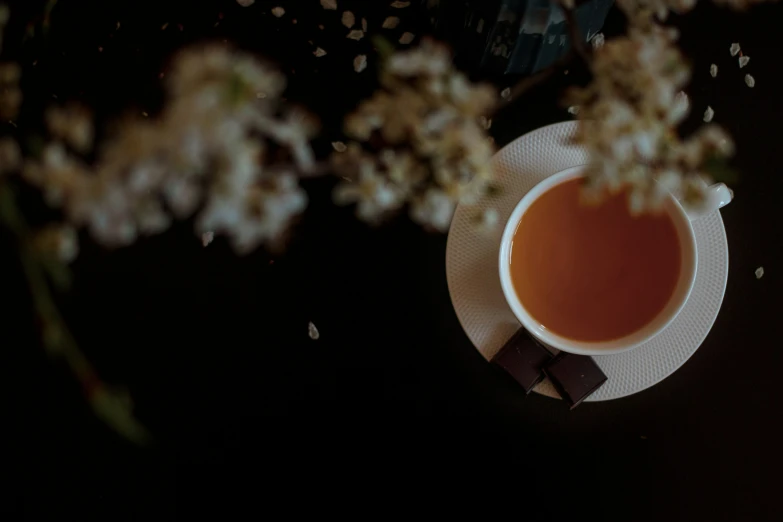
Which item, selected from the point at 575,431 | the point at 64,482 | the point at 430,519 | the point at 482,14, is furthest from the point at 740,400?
the point at 64,482

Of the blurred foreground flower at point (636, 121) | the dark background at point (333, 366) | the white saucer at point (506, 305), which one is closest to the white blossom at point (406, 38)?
the dark background at point (333, 366)

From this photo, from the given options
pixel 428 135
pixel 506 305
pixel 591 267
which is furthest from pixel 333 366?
pixel 428 135

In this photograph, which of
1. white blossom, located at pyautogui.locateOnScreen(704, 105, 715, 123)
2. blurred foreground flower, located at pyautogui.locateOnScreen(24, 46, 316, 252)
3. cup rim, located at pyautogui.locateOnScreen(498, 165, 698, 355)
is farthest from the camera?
white blossom, located at pyautogui.locateOnScreen(704, 105, 715, 123)

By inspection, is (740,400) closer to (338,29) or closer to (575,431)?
(575,431)

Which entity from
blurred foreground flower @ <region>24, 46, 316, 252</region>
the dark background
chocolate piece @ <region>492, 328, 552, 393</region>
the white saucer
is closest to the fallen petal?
the dark background

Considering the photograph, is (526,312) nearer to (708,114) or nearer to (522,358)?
(522,358)

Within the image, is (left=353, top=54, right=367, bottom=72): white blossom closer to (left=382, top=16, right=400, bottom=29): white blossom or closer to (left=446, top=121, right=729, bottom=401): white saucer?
(left=382, top=16, right=400, bottom=29): white blossom

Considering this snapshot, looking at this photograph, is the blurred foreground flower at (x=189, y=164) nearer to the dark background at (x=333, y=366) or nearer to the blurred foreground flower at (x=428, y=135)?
the blurred foreground flower at (x=428, y=135)
